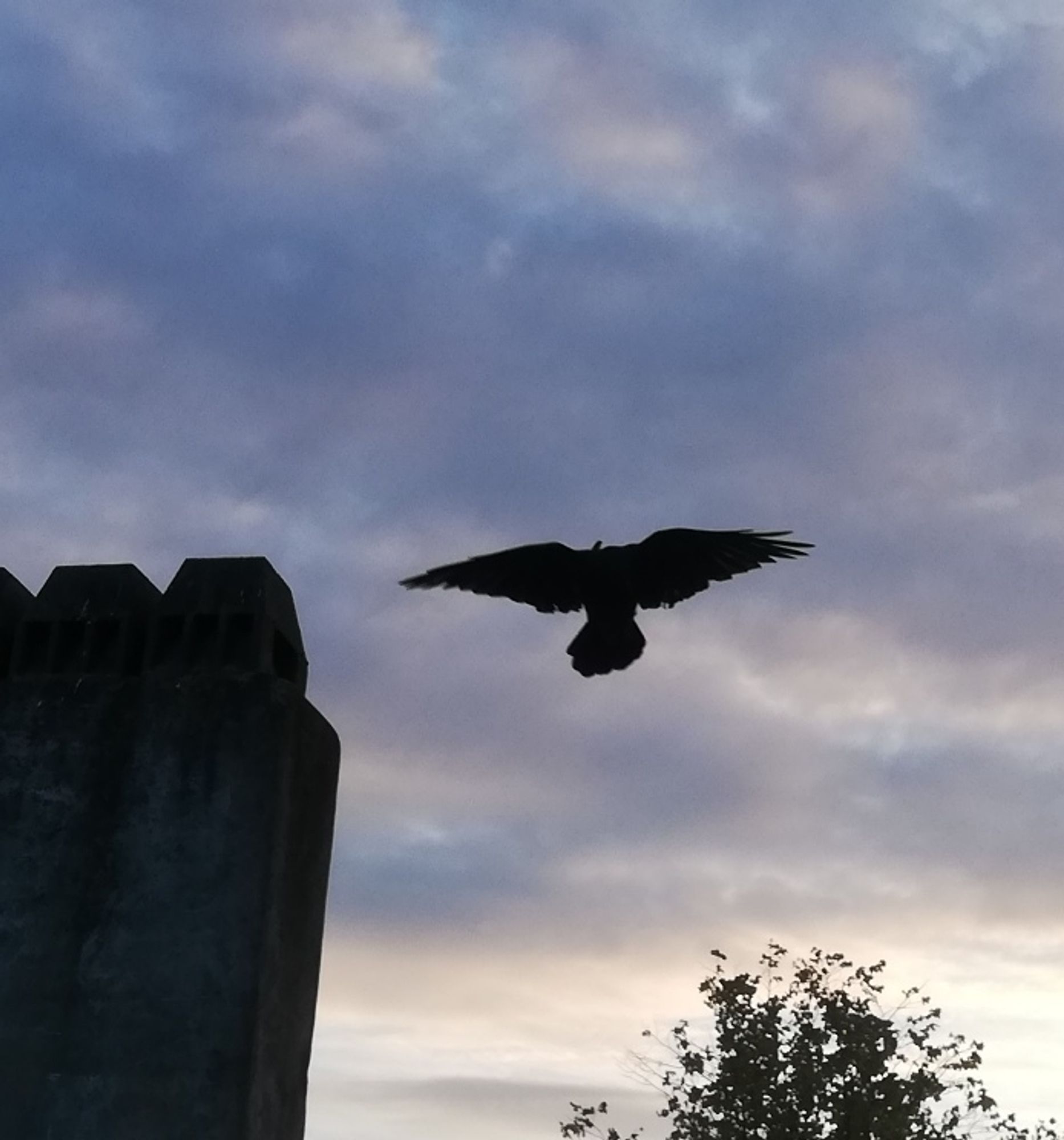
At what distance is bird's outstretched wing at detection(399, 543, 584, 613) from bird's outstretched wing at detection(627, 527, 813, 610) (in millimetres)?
573

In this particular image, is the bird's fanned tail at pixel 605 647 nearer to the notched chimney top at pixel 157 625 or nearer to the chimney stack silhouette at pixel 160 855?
the chimney stack silhouette at pixel 160 855

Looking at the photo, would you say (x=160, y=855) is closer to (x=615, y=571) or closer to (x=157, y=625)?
(x=157, y=625)

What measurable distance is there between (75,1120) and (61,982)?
113cm

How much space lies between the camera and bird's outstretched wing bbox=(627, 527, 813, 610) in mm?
12820

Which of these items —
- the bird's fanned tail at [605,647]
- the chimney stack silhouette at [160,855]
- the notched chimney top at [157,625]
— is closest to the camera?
the chimney stack silhouette at [160,855]

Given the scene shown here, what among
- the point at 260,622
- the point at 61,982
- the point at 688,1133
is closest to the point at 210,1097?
the point at 61,982

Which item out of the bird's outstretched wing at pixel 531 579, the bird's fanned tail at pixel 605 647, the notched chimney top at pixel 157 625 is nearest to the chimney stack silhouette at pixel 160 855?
the notched chimney top at pixel 157 625

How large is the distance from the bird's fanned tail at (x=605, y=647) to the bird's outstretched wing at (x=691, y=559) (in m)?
0.45

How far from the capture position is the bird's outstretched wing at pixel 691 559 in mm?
12820

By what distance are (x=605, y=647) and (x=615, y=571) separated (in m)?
0.86

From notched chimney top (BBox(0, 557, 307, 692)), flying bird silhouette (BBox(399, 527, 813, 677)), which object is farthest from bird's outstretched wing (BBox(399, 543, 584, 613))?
notched chimney top (BBox(0, 557, 307, 692))

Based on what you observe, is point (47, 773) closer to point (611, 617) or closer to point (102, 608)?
point (102, 608)

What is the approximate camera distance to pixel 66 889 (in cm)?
1259

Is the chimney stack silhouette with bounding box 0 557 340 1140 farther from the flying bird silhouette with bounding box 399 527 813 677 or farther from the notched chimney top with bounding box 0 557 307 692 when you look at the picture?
the flying bird silhouette with bounding box 399 527 813 677
